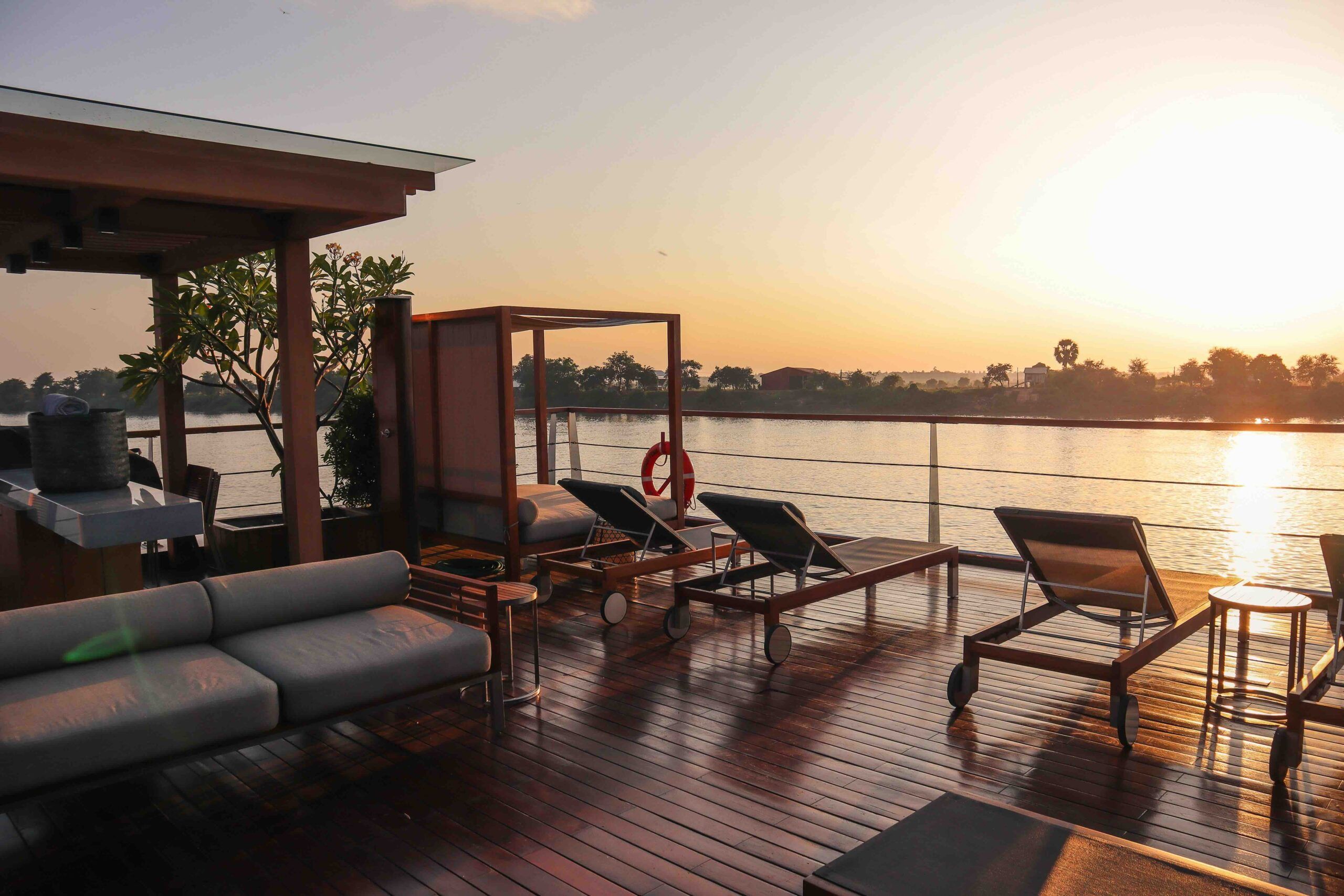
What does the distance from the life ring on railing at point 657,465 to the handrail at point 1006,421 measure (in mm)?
233

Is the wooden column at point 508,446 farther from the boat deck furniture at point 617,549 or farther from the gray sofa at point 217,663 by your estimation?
the gray sofa at point 217,663

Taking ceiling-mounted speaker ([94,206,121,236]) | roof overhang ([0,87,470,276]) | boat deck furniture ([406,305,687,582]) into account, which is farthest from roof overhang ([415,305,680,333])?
ceiling-mounted speaker ([94,206,121,236])

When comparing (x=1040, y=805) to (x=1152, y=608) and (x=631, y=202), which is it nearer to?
(x=1152, y=608)

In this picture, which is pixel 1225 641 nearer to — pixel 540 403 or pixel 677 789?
pixel 677 789

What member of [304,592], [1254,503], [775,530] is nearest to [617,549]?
[775,530]

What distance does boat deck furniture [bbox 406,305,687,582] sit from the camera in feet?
16.3

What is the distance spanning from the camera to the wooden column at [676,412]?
5535mm

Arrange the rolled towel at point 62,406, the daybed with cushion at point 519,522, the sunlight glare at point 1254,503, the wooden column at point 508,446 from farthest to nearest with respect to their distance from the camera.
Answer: the sunlight glare at point 1254,503, the daybed with cushion at point 519,522, the wooden column at point 508,446, the rolled towel at point 62,406

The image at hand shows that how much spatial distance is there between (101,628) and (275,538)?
8.02 feet


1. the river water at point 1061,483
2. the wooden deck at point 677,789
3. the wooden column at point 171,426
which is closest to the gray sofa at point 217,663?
the wooden deck at point 677,789

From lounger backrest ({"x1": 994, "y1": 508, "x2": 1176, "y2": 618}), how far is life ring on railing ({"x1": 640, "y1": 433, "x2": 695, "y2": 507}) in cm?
279

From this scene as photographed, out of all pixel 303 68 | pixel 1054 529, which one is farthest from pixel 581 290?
pixel 1054 529

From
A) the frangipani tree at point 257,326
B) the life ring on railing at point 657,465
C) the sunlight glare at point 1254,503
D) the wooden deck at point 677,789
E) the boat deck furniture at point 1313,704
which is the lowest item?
the sunlight glare at point 1254,503

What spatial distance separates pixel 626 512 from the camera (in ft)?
15.4
